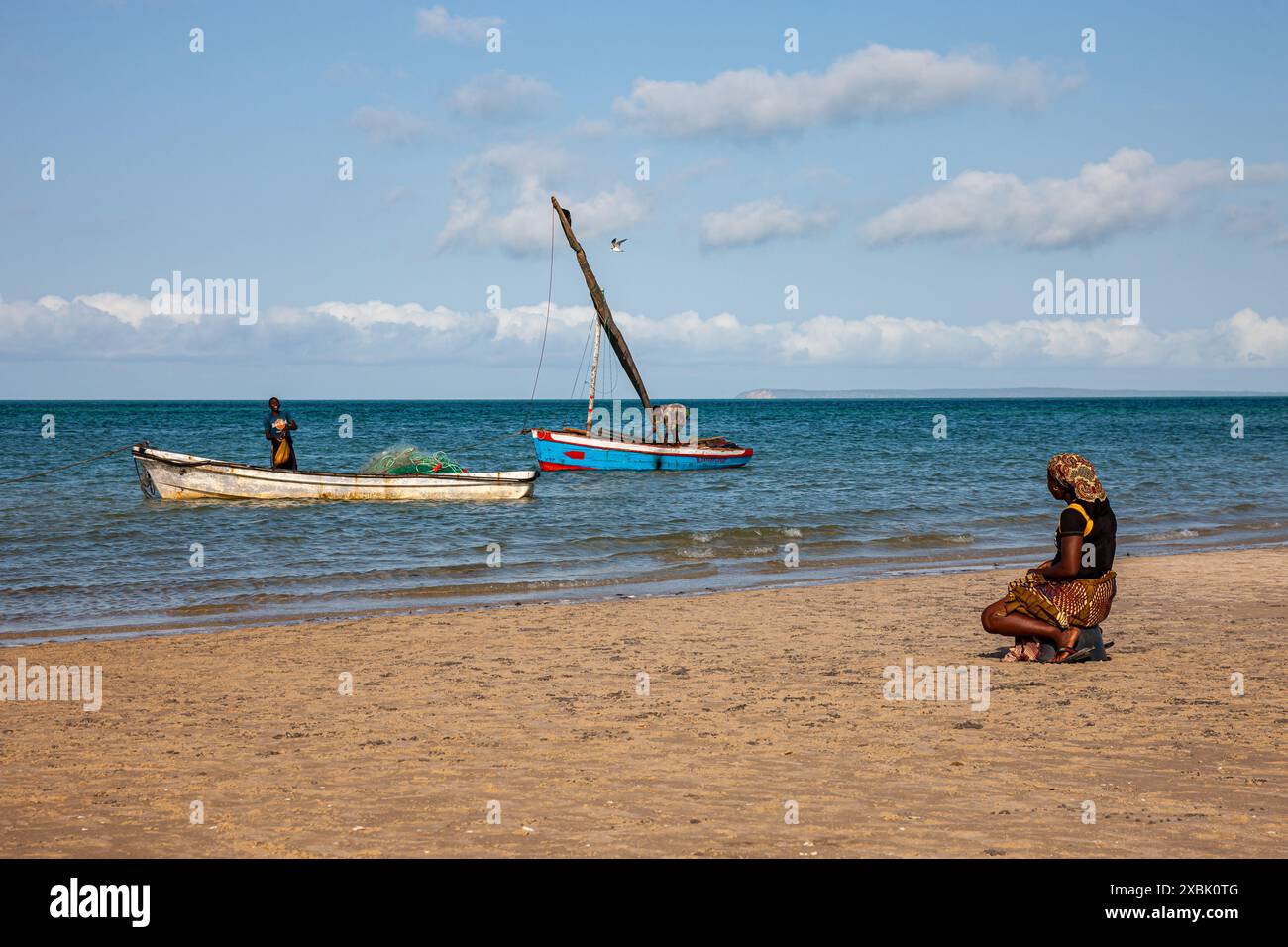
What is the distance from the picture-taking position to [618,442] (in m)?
42.2

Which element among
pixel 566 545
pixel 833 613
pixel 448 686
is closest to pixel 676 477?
pixel 566 545

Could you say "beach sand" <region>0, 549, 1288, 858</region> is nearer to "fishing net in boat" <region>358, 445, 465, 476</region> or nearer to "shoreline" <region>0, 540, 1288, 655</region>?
"shoreline" <region>0, 540, 1288, 655</region>

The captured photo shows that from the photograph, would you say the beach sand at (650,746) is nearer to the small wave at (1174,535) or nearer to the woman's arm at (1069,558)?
the woman's arm at (1069,558)

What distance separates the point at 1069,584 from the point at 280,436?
2377 centimetres

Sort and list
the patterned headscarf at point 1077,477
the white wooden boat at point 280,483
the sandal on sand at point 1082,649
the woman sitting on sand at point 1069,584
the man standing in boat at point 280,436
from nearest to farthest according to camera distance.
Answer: the patterned headscarf at point 1077,477
the woman sitting on sand at point 1069,584
the sandal on sand at point 1082,649
the man standing in boat at point 280,436
the white wooden boat at point 280,483

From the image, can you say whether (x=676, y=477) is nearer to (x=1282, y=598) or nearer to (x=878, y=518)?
(x=878, y=518)

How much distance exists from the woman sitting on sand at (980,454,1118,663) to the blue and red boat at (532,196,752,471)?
30.5 metres

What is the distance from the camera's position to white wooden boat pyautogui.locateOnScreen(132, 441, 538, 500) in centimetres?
2991

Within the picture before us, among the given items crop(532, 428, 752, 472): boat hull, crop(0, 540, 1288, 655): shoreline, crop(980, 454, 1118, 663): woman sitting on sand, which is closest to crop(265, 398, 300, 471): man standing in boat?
crop(532, 428, 752, 472): boat hull

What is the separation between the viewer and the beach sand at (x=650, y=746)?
623 centimetres

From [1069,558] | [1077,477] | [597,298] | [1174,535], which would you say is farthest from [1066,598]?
[597,298]

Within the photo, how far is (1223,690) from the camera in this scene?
9445mm

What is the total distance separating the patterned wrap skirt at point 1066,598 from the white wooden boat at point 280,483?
71.4 ft

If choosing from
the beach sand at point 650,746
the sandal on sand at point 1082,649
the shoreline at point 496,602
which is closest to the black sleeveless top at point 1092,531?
the sandal on sand at point 1082,649
